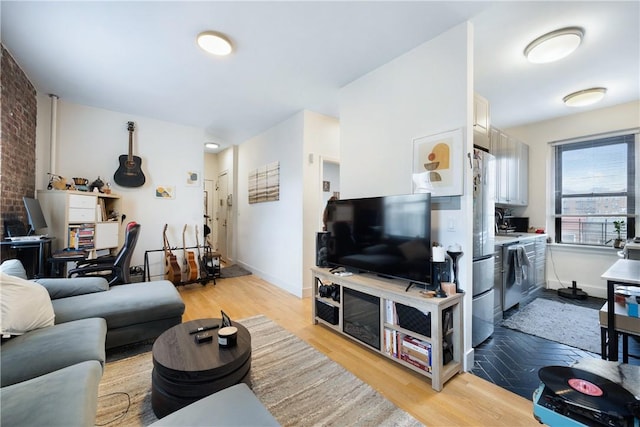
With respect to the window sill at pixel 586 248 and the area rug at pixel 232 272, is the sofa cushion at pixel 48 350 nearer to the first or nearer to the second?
the area rug at pixel 232 272

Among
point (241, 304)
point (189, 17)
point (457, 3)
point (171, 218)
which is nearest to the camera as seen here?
point (457, 3)

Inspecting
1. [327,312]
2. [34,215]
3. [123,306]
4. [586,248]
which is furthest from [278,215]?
[586,248]

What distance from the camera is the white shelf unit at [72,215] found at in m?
3.09

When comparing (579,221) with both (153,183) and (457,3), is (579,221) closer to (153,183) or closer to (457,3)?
(457,3)

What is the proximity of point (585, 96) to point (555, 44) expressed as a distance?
5.17ft

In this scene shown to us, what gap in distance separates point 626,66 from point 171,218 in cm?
634

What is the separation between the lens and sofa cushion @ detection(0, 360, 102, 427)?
95 centimetres

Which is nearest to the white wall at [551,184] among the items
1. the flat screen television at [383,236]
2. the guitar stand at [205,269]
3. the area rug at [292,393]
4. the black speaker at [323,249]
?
the flat screen television at [383,236]

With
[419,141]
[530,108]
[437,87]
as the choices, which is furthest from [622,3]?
[530,108]

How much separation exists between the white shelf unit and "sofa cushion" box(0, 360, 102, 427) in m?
2.69

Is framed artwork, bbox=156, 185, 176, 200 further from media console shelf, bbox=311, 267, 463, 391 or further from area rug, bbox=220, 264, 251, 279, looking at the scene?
media console shelf, bbox=311, 267, 463, 391

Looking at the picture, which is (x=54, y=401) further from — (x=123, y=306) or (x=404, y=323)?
(x=404, y=323)

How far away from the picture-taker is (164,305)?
7.44ft

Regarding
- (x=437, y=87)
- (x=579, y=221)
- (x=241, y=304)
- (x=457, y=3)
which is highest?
(x=457, y=3)
